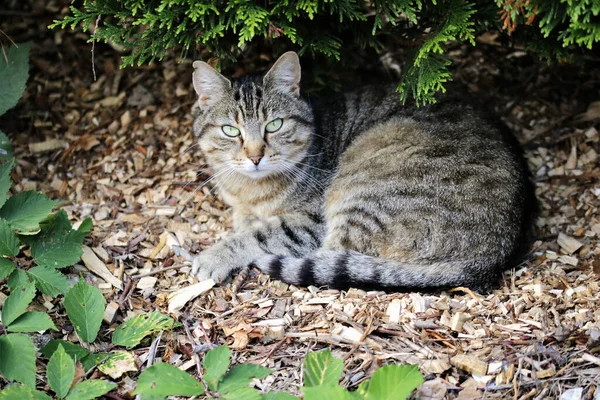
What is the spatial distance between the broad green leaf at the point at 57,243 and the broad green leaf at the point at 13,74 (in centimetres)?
122

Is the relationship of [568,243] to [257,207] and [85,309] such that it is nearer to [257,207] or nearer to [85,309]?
[257,207]

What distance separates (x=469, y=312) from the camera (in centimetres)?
375

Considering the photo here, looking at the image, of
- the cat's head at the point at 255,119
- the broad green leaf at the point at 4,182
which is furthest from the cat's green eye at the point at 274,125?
the broad green leaf at the point at 4,182

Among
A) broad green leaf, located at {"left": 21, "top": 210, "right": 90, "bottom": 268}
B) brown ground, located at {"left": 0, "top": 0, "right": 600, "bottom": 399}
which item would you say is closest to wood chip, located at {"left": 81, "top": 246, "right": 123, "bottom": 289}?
brown ground, located at {"left": 0, "top": 0, "right": 600, "bottom": 399}

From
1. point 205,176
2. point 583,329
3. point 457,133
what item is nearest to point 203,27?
point 205,176

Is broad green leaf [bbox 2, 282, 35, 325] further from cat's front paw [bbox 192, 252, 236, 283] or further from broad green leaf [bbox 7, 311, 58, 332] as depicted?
cat's front paw [bbox 192, 252, 236, 283]

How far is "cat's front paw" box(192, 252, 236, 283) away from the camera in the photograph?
4.27 metres

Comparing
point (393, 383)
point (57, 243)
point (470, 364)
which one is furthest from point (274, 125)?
point (393, 383)

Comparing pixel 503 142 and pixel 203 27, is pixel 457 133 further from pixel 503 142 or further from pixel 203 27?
pixel 203 27

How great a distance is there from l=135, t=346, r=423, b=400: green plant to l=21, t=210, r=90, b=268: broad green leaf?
1.20 m

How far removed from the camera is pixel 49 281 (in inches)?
145

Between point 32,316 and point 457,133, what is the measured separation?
9.66ft

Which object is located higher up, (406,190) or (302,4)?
(302,4)

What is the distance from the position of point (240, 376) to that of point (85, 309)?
1026mm
